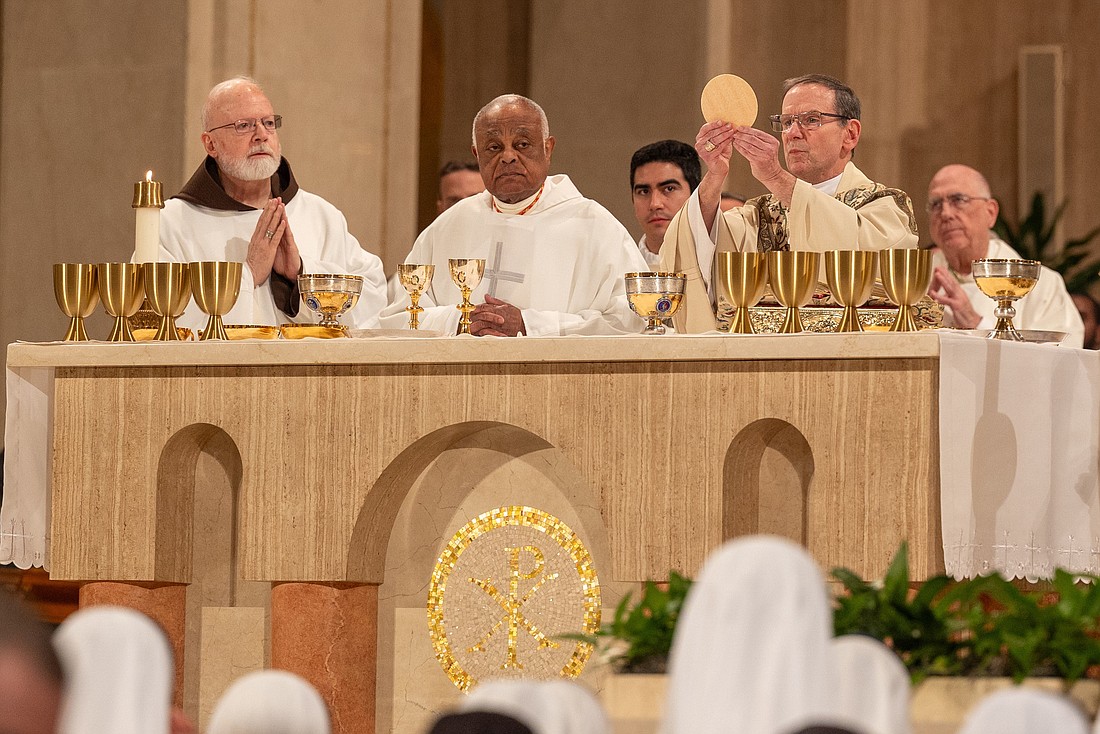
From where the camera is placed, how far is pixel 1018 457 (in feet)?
16.5

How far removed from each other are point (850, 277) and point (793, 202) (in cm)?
70

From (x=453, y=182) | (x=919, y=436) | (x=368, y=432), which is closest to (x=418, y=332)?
(x=368, y=432)

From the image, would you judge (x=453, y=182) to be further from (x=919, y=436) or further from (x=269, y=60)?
(x=919, y=436)

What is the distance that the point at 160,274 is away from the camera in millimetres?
5734

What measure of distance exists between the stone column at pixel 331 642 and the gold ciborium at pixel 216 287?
2.93 ft

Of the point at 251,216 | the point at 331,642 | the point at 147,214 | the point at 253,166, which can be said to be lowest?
the point at 331,642

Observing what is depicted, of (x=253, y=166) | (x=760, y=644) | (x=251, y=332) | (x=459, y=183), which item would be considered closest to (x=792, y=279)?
(x=251, y=332)

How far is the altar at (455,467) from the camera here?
4828mm

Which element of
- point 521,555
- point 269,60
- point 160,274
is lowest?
point 521,555

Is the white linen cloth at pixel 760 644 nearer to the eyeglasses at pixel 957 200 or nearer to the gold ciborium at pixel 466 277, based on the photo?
the gold ciborium at pixel 466 277

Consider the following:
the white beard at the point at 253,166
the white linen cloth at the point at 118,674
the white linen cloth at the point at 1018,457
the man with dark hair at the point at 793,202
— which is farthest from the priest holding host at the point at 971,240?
the white linen cloth at the point at 118,674

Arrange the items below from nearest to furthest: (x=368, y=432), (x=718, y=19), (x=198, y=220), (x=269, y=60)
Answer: (x=368, y=432), (x=198, y=220), (x=269, y=60), (x=718, y=19)

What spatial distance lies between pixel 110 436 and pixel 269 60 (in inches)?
153

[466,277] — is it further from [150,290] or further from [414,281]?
[150,290]
